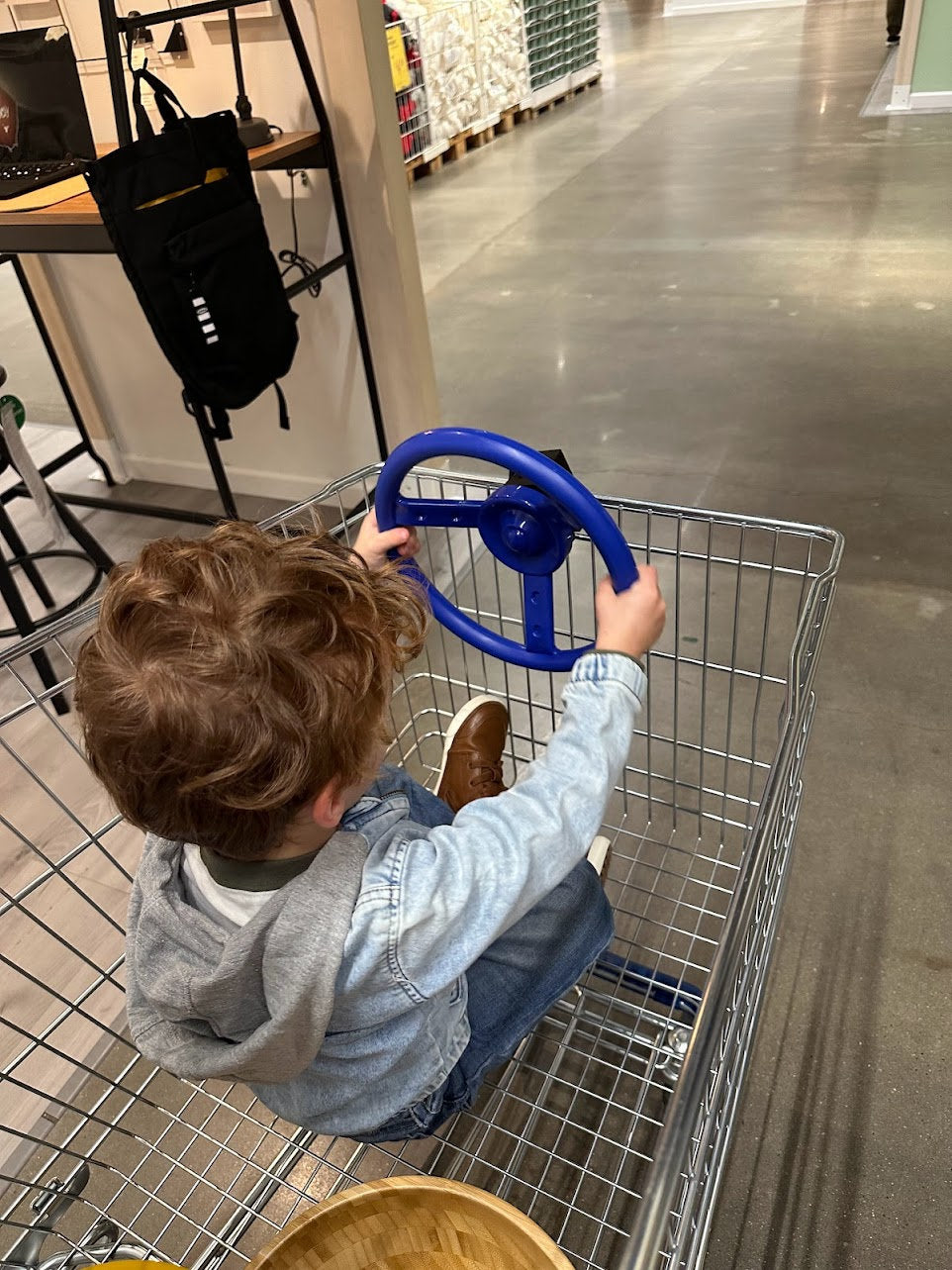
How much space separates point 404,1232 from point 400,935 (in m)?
0.33

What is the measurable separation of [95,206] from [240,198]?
0.29 meters

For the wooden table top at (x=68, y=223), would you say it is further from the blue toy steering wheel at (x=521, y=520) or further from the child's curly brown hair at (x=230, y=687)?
the child's curly brown hair at (x=230, y=687)

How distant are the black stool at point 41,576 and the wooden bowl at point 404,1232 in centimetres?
139

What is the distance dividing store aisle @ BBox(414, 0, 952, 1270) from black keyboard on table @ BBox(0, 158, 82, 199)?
51.6 inches

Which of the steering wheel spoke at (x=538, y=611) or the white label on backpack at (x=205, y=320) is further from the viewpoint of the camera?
the white label on backpack at (x=205, y=320)

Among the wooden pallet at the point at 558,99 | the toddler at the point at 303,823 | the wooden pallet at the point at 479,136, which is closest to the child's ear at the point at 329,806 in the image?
the toddler at the point at 303,823

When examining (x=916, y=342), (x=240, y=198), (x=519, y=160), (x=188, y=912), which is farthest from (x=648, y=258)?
(x=188, y=912)

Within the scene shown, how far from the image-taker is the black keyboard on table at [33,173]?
190 centimetres

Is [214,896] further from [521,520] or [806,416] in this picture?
[806,416]

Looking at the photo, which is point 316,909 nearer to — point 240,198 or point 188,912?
point 188,912

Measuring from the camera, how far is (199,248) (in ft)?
5.44

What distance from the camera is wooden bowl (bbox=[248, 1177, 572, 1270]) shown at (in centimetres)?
75

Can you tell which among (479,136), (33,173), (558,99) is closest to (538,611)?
(33,173)

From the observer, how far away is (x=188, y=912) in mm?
710
